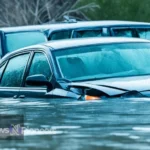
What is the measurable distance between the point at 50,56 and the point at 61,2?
29.3 metres

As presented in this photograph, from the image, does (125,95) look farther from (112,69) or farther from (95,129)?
(95,129)

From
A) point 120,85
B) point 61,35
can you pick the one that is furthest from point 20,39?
point 120,85

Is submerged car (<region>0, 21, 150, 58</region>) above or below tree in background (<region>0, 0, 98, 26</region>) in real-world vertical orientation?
above

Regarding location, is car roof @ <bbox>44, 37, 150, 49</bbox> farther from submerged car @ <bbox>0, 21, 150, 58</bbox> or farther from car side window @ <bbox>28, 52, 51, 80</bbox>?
submerged car @ <bbox>0, 21, 150, 58</bbox>

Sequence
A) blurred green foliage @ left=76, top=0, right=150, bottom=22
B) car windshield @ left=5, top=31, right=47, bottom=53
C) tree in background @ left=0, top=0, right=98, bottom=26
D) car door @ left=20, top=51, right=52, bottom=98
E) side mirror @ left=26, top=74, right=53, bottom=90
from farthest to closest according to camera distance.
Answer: tree in background @ left=0, top=0, right=98, bottom=26
blurred green foliage @ left=76, top=0, right=150, bottom=22
car windshield @ left=5, top=31, right=47, bottom=53
car door @ left=20, top=51, right=52, bottom=98
side mirror @ left=26, top=74, right=53, bottom=90

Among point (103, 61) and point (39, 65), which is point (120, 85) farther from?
point (39, 65)

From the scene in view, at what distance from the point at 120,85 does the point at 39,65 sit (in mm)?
1752

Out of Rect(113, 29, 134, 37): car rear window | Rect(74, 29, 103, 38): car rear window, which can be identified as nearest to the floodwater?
Rect(113, 29, 134, 37): car rear window

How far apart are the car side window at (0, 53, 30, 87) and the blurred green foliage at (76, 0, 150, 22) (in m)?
18.5

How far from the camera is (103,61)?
10625 mm

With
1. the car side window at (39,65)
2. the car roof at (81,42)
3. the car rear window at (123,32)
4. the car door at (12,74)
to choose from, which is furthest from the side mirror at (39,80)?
the car rear window at (123,32)

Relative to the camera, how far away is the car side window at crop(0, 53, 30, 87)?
1134 centimetres

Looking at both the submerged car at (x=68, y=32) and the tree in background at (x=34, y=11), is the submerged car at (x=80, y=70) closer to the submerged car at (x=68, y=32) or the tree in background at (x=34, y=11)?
the submerged car at (x=68, y=32)

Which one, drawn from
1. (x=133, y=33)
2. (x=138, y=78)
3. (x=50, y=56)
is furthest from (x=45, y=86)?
(x=133, y=33)
